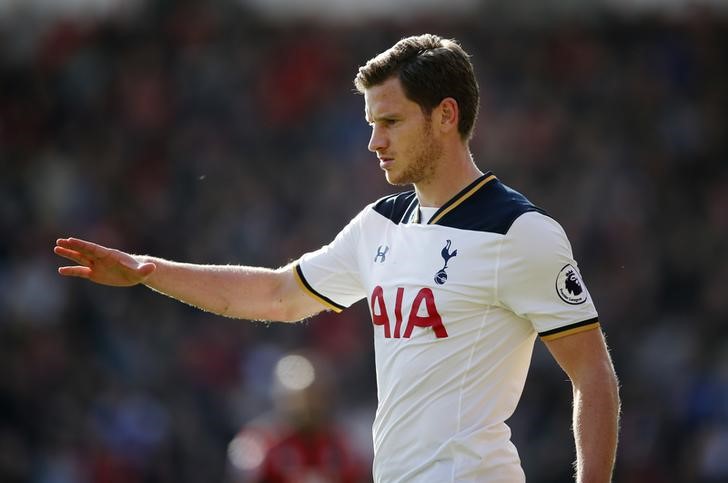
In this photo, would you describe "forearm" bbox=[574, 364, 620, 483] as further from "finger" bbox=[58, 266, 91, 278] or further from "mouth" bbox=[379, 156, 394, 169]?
"finger" bbox=[58, 266, 91, 278]

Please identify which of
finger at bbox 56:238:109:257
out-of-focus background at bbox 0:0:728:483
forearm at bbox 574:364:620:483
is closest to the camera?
forearm at bbox 574:364:620:483

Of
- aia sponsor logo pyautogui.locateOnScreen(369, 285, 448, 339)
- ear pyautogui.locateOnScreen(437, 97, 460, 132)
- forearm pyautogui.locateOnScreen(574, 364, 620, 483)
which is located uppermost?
ear pyautogui.locateOnScreen(437, 97, 460, 132)

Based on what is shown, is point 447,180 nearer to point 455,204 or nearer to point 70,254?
point 455,204

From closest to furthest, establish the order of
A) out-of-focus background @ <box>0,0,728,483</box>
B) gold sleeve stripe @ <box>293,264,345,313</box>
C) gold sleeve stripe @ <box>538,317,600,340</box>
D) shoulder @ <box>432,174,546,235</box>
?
gold sleeve stripe @ <box>538,317,600,340</box> → shoulder @ <box>432,174,546,235</box> → gold sleeve stripe @ <box>293,264,345,313</box> → out-of-focus background @ <box>0,0,728,483</box>

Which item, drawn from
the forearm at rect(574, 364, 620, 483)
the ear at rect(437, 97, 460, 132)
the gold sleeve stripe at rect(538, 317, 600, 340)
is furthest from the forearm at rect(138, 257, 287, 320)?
the forearm at rect(574, 364, 620, 483)

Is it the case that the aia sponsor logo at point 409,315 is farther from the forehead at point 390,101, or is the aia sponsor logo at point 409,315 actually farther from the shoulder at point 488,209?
the forehead at point 390,101

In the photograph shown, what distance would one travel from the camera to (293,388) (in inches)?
296

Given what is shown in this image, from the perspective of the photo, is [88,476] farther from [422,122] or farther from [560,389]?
[422,122]

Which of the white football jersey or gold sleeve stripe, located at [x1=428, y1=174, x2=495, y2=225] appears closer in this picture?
the white football jersey

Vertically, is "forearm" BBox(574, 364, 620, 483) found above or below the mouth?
below

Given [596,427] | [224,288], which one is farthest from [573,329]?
[224,288]

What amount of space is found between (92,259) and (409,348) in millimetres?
1212

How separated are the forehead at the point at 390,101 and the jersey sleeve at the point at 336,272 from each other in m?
0.52

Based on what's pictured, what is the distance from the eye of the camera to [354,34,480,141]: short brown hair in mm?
4477
